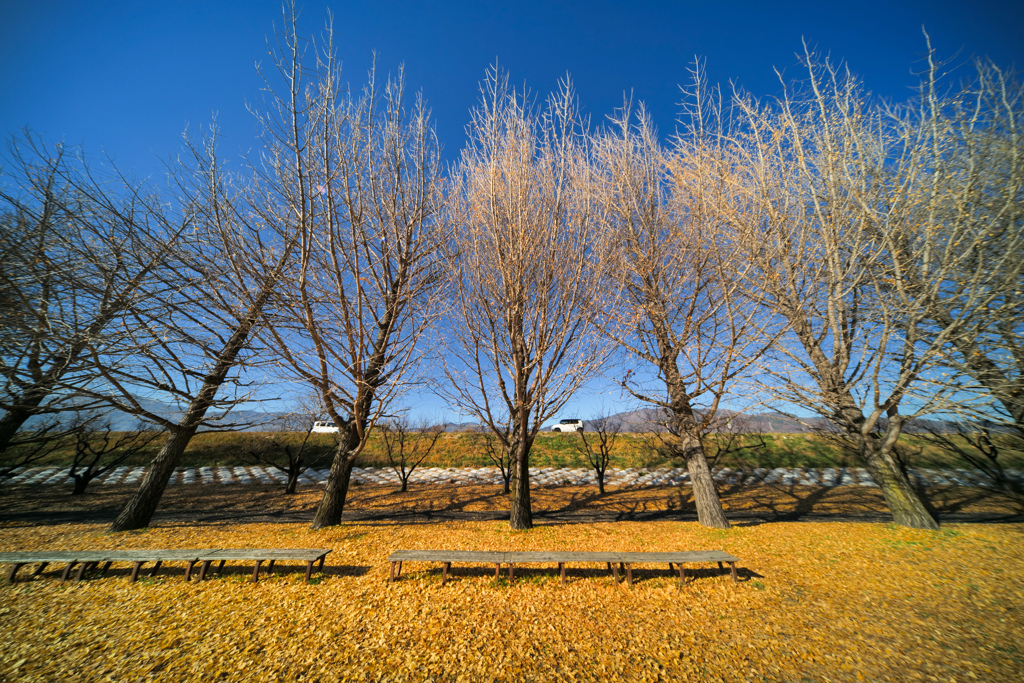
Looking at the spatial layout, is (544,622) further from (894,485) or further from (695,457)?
(894,485)

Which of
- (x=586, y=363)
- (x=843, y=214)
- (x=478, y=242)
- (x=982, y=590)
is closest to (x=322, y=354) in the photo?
(x=478, y=242)

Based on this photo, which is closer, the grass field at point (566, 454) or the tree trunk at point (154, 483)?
the tree trunk at point (154, 483)

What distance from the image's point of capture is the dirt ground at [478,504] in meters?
8.89

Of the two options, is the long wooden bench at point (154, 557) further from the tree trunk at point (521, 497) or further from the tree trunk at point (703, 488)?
the tree trunk at point (703, 488)

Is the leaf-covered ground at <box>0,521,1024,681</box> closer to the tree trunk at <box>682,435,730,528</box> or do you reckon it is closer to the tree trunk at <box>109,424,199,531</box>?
the tree trunk at <box>682,435,730,528</box>

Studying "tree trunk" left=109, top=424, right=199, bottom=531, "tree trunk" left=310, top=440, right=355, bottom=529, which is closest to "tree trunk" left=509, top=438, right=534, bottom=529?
"tree trunk" left=310, top=440, right=355, bottom=529

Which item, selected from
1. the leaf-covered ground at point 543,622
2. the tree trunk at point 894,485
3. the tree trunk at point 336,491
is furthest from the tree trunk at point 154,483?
the tree trunk at point 894,485

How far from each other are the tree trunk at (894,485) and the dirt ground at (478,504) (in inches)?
68.3

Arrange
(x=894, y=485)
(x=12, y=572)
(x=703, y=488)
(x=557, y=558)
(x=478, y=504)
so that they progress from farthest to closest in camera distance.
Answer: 1. (x=478, y=504)
2. (x=703, y=488)
3. (x=894, y=485)
4. (x=557, y=558)
5. (x=12, y=572)

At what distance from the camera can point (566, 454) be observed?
1975 centimetres

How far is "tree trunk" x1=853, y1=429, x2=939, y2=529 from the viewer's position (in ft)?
23.1

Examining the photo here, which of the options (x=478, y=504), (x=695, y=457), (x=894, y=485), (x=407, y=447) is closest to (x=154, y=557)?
(x=478, y=504)

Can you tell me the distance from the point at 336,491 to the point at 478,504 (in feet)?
17.6

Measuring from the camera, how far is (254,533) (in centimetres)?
672
